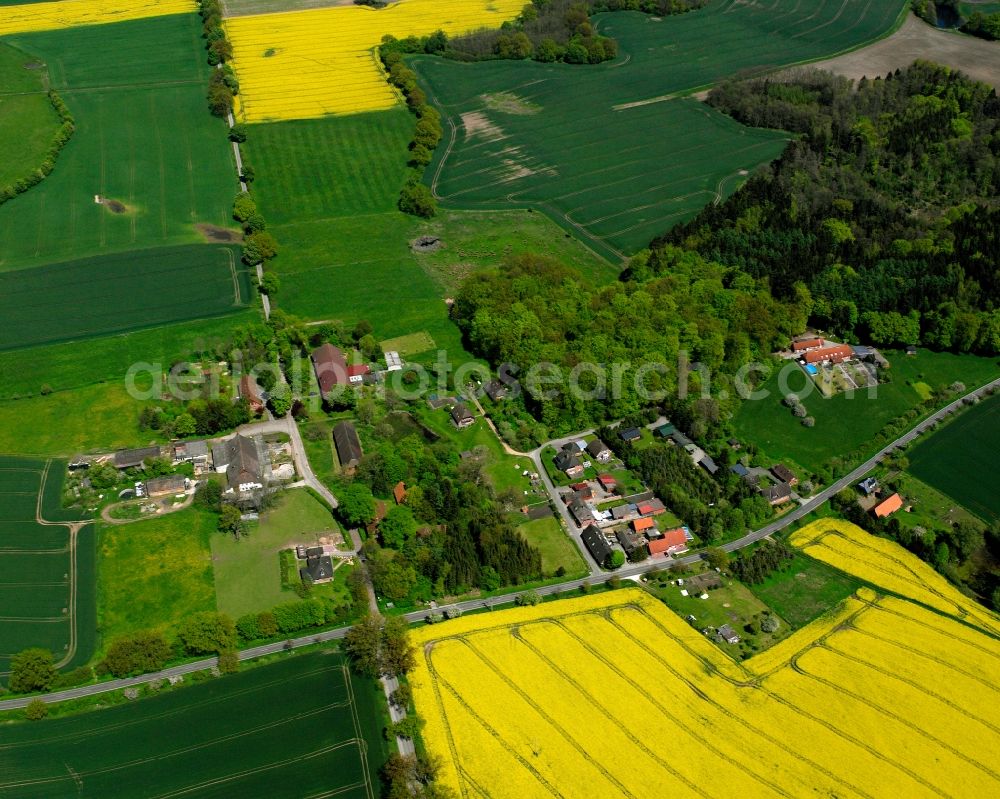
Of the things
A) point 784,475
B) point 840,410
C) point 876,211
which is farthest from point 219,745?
point 876,211

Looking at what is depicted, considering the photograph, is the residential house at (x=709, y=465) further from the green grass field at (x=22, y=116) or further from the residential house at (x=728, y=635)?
the green grass field at (x=22, y=116)

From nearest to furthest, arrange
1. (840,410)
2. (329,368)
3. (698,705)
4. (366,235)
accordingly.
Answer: (698,705), (840,410), (329,368), (366,235)

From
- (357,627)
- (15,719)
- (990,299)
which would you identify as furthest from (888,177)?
(15,719)

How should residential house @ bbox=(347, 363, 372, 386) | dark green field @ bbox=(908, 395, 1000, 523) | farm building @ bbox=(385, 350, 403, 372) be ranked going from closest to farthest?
1. dark green field @ bbox=(908, 395, 1000, 523)
2. residential house @ bbox=(347, 363, 372, 386)
3. farm building @ bbox=(385, 350, 403, 372)

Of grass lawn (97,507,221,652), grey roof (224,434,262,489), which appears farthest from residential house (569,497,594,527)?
grass lawn (97,507,221,652)

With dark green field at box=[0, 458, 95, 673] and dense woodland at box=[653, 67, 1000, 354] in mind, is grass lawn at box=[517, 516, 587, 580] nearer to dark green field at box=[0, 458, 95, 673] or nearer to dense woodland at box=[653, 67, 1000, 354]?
dark green field at box=[0, 458, 95, 673]

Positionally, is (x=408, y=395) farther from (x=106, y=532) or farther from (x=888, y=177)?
(x=888, y=177)

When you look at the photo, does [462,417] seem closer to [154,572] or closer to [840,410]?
[154,572]
